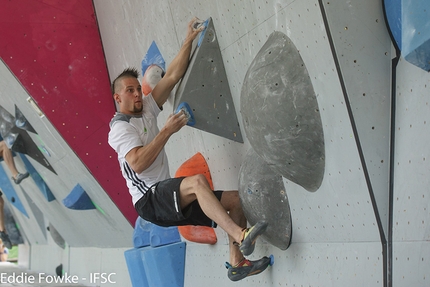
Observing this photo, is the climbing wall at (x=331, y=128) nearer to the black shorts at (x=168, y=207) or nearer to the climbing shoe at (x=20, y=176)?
the black shorts at (x=168, y=207)

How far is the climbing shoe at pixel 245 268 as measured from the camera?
266 centimetres

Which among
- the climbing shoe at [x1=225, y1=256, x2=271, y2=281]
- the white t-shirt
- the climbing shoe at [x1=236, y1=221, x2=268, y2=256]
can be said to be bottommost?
the climbing shoe at [x1=225, y1=256, x2=271, y2=281]

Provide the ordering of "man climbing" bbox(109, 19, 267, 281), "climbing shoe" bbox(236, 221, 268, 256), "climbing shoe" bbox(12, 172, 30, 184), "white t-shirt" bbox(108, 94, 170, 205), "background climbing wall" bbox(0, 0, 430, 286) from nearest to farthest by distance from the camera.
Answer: "background climbing wall" bbox(0, 0, 430, 286), "climbing shoe" bbox(236, 221, 268, 256), "man climbing" bbox(109, 19, 267, 281), "white t-shirt" bbox(108, 94, 170, 205), "climbing shoe" bbox(12, 172, 30, 184)

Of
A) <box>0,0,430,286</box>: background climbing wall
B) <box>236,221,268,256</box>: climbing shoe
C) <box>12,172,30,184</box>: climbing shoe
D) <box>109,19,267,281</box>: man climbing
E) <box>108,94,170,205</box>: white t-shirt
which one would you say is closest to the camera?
<box>0,0,430,286</box>: background climbing wall

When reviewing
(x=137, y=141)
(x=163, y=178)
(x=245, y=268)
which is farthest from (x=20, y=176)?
Result: (x=245, y=268)

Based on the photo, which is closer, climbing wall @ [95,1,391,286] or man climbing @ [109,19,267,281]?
climbing wall @ [95,1,391,286]

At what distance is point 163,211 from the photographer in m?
2.81

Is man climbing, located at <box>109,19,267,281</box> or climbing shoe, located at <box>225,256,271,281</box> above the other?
man climbing, located at <box>109,19,267,281</box>

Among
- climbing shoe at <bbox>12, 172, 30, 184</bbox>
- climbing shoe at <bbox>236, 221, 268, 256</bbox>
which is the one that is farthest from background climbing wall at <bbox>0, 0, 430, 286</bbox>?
climbing shoe at <bbox>12, 172, 30, 184</bbox>

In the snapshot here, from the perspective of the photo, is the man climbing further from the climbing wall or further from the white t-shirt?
the climbing wall

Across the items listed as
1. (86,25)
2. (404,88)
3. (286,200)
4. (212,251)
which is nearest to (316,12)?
(404,88)

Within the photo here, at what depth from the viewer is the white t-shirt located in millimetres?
2801

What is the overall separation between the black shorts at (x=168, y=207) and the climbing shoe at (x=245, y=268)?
0.30 meters

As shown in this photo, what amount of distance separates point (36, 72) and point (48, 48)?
197 millimetres
